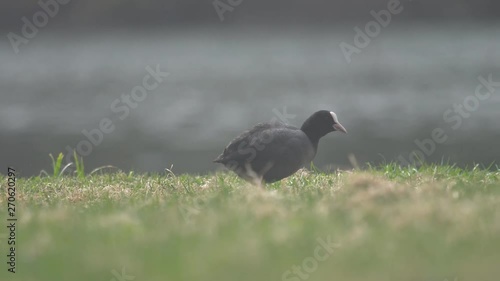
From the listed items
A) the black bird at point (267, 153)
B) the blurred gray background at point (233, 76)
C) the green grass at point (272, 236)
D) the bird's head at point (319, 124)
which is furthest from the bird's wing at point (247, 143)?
the blurred gray background at point (233, 76)

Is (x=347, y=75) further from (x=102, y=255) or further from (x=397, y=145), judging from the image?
(x=102, y=255)

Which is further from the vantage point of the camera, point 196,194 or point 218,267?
point 196,194

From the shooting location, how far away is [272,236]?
5398 millimetres

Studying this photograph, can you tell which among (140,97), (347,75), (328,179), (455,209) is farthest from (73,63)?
(455,209)

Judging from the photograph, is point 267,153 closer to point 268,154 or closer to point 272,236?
point 268,154

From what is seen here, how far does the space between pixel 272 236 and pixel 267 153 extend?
12.1 ft

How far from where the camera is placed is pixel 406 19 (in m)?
46.0

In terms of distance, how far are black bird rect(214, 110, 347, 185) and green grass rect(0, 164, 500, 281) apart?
1427mm

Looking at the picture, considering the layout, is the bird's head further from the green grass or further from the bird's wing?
the green grass

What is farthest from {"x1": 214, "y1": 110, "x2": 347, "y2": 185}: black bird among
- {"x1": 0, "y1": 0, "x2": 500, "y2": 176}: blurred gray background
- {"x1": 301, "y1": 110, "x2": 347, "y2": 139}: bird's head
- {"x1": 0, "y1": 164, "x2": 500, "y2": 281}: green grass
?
{"x1": 0, "y1": 0, "x2": 500, "y2": 176}: blurred gray background

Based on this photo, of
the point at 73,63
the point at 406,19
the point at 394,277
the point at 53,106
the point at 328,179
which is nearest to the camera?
the point at 394,277

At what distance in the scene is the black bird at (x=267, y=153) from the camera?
9.04 m

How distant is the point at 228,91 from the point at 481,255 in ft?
86.1

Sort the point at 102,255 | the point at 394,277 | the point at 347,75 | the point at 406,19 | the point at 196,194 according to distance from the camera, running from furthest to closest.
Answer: the point at 406,19 < the point at 347,75 < the point at 196,194 < the point at 102,255 < the point at 394,277
